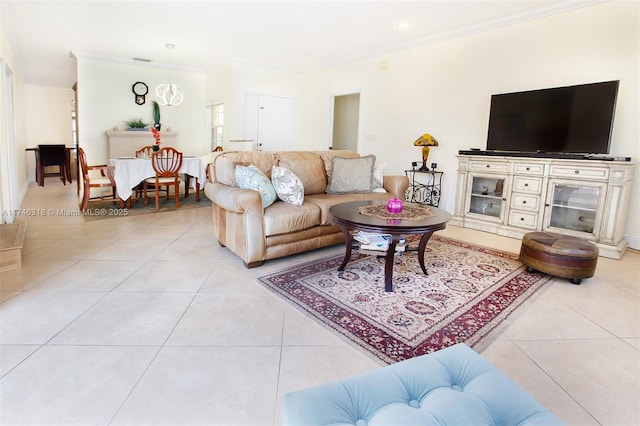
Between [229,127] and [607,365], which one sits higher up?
[229,127]

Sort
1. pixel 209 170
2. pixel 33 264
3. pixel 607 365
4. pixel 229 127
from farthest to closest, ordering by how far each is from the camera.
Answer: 1. pixel 229 127
2. pixel 209 170
3. pixel 33 264
4. pixel 607 365

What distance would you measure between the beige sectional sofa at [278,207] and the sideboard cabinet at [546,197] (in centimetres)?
106

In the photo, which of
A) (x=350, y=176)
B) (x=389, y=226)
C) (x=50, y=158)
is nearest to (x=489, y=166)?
(x=350, y=176)

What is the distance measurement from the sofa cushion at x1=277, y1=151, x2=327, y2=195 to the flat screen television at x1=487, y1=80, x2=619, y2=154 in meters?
2.25

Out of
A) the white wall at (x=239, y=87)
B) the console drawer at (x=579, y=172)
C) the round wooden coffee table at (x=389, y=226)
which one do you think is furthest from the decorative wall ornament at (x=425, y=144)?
the white wall at (x=239, y=87)

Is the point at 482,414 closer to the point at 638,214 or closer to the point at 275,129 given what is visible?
the point at 638,214

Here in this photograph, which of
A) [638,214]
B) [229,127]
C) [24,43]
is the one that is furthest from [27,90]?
[638,214]

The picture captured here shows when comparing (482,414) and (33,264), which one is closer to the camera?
(482,414)

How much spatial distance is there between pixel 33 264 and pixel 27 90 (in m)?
8.93

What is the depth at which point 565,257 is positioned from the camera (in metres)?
2.86

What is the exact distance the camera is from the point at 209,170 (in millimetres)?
3729

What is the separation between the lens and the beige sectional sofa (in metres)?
3.02

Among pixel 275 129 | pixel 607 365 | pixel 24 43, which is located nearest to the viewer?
pixel 607 365

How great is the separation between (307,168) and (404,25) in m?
2.47
